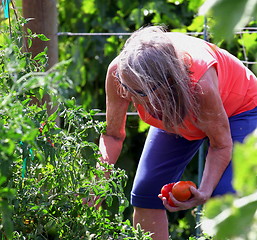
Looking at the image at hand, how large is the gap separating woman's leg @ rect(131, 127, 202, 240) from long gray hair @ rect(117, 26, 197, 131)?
0.43 m

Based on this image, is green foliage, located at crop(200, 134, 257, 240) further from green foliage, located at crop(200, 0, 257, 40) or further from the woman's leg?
the woman's leg

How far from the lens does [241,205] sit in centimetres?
59

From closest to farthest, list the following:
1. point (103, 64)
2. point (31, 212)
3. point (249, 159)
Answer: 1. point (249, 159)
2. point (31, 212)
3. point (103, 64)

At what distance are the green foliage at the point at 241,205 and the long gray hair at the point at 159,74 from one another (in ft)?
4.28

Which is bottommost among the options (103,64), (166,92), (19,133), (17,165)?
(103,64)

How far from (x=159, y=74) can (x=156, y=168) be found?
0.69 m

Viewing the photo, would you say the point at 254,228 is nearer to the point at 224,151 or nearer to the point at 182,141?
the point at 224,151

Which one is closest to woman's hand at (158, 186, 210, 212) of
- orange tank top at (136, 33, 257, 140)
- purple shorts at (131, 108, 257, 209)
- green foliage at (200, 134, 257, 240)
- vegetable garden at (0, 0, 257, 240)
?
vegetable garden at (0, 0, 257, 240)

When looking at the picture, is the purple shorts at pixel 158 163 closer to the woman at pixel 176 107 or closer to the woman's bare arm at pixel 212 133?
A: the woman at pixel 176 107

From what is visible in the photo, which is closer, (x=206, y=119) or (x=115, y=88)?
(x=206, y=119)

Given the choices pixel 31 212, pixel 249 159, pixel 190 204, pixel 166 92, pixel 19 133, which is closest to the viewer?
pixel 249 159

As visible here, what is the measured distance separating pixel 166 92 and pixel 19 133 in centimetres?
94

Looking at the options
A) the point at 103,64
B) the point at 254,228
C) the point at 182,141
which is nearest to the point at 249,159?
the point at 254,228

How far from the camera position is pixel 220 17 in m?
0.57
